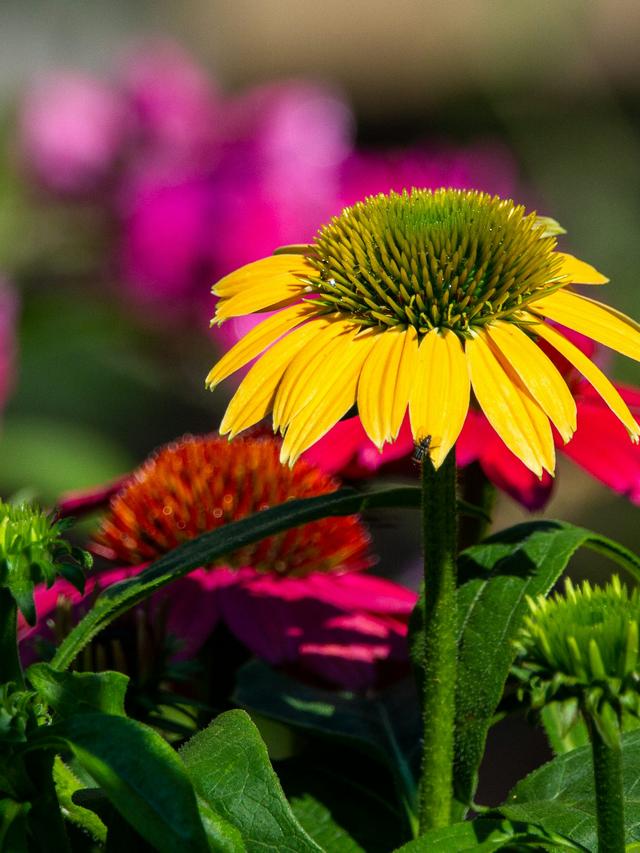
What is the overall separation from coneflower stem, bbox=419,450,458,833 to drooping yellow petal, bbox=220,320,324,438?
69 mm

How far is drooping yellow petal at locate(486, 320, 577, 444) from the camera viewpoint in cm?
49

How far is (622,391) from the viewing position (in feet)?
2.35

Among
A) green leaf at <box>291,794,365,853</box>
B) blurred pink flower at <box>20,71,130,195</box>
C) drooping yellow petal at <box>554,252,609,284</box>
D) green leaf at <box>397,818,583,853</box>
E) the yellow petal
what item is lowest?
green leaf at <box>291,794,365,853</box>

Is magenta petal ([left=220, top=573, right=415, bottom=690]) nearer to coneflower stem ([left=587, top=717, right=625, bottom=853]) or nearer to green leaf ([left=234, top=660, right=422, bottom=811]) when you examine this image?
green leaf ([left=234, top=660, right=422, bottom=811])

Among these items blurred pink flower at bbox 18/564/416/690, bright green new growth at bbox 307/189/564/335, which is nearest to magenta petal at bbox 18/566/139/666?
blurred pink flower at bbox 18/564/416/690

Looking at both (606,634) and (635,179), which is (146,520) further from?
(635,179)

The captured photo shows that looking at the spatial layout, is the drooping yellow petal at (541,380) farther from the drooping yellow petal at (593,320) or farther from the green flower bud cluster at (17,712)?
the green flower bud cluster at (17,712)

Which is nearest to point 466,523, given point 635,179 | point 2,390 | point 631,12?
point 2,390

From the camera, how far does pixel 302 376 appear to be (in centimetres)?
51

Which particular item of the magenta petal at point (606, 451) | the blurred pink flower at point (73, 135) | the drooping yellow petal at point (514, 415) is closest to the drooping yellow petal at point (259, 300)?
the drooping yellow petal at point (514, 415)

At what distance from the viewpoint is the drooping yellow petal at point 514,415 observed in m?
0.49

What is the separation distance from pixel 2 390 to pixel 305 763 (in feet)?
2.80

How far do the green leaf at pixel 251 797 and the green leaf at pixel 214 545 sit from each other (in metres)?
0.08

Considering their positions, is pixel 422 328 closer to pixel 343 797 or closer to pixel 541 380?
pixel 541 380
